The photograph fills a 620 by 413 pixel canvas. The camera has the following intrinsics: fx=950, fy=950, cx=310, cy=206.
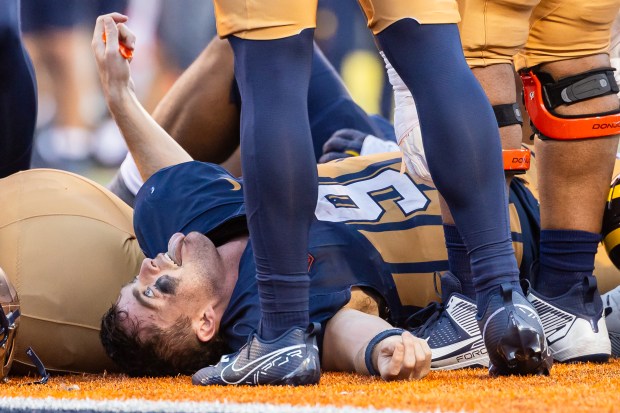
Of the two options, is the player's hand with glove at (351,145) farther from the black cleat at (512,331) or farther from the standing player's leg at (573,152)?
the black cleat at (512,331)

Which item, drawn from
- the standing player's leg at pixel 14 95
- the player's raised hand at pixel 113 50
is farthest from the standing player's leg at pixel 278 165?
the standing player's leg at pixel 14 95

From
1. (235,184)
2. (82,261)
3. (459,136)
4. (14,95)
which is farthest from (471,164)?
(14,95)

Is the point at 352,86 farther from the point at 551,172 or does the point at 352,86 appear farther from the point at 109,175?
the point at 551,172

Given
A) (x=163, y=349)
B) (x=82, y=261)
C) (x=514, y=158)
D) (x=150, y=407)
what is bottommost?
(x=163, y=349)

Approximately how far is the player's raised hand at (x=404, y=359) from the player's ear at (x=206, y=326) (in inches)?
20.1

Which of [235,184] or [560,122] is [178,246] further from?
[560,122]

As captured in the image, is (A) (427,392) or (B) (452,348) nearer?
(A) (427,392)

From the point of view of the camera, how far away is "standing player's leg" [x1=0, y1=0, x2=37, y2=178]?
9.24ft

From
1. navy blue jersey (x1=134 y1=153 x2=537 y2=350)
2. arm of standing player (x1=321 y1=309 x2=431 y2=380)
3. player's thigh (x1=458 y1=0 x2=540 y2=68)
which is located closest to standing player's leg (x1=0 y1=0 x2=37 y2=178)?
navy blue jersey (x1=134 y1=153 x2=537 y2=350)

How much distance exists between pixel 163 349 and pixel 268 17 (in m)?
0.89

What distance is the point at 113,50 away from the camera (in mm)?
2789

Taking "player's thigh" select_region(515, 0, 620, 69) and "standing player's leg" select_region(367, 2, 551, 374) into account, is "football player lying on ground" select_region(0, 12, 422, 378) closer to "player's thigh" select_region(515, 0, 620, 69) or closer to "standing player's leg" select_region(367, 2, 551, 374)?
"standing player's leg" select_region(367, 2, 551, 374)

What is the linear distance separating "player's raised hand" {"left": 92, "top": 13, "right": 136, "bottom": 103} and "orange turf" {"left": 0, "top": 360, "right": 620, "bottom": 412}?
113cm

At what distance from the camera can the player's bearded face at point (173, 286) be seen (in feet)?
7.12
